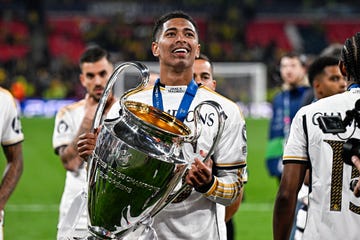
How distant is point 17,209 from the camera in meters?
11.5

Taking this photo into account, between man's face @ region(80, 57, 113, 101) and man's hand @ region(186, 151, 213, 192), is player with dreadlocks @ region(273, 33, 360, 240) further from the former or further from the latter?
man's face @ region(80, 57, 113, 101)

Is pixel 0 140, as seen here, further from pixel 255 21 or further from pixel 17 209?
pixel 255 21

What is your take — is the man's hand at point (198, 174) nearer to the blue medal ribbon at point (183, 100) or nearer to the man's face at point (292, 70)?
the blue medal ribbon at point (183, 100)

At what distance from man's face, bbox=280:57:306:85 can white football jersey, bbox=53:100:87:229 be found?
2.57m

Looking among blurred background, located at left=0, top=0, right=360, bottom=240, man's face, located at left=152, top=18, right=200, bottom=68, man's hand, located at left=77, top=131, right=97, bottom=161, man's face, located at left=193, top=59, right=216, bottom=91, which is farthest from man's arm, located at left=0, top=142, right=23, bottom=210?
blurred background, located at left=0, top=0, right=360, bottom=240

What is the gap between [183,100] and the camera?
12.2 feet

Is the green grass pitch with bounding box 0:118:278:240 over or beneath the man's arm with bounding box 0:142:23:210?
beneath

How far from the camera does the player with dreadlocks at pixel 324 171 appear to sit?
10.7 ft

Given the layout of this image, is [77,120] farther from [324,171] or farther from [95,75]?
[324,171]

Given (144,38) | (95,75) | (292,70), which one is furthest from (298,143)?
(144,38)

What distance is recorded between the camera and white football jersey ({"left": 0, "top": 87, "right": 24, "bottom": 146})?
427cm

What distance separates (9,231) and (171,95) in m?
6.33

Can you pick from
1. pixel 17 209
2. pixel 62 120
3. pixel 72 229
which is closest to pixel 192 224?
pixel 72 229

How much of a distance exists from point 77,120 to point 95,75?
347mm
